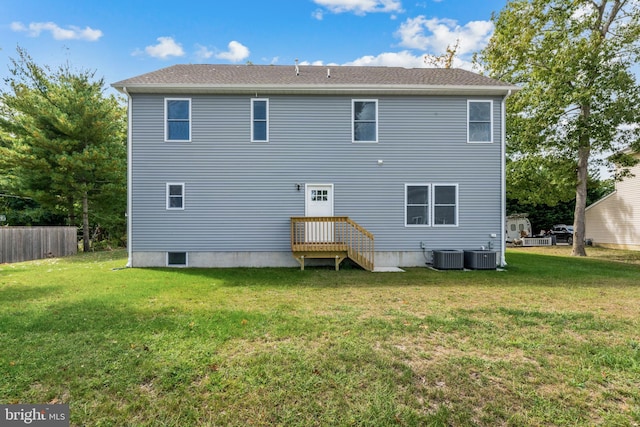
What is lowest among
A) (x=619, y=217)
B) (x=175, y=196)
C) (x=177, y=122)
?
(x=619, y=217)

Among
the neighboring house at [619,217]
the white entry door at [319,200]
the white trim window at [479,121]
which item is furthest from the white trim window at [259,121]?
the neighboring house at [619,217]

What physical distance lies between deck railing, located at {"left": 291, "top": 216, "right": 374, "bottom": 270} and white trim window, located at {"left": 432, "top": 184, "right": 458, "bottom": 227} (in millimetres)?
2336

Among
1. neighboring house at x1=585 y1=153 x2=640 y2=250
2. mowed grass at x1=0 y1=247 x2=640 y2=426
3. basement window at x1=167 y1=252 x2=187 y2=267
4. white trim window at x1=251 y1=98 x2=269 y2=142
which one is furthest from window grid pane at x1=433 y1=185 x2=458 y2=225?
neighboring house at x1=585 y1=153 x2=640 y2=250

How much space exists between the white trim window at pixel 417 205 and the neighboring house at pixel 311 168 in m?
0.03

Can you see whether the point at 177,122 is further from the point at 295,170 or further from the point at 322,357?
the point at 322,357

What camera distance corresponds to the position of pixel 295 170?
9469mm

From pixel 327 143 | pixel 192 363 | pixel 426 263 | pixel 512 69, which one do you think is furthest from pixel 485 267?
pixel 512 69

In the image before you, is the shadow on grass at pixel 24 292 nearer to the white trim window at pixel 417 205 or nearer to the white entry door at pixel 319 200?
the white entry door at pixel 319 200

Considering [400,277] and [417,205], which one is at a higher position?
[417,205]

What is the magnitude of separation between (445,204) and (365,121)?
11.9 feet

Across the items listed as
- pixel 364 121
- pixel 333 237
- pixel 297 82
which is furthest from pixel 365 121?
pixel 333 237

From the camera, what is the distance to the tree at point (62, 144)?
43.0ft

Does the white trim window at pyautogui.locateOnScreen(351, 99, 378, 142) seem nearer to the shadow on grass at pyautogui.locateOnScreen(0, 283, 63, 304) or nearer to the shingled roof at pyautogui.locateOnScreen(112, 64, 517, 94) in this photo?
the shingled roof at pyautogui.locateOnScreen(112, 64, 517, 94)

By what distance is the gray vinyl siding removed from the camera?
30.6 feet
